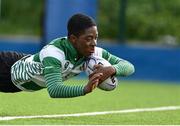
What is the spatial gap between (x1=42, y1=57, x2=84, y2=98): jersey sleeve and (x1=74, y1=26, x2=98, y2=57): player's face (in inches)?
10.9

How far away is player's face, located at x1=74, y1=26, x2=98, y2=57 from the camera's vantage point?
23.8ft

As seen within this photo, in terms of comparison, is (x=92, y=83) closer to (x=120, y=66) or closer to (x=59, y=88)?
(x=59, y=88)

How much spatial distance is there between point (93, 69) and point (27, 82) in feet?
2.81

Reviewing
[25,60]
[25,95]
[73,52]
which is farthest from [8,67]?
[25,95]

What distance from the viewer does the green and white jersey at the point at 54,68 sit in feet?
23.4

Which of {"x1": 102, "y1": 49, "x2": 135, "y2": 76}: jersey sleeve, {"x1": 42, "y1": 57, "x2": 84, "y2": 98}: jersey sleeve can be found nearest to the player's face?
{"x1": 42, "y1": 57, "x2": 84, "y2": 98}: jersey sleeve

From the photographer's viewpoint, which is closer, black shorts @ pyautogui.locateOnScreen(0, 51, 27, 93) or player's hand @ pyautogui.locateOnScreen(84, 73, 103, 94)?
player's hand @ pyautogui.locateOnScreen(84, 73, 103, 94)

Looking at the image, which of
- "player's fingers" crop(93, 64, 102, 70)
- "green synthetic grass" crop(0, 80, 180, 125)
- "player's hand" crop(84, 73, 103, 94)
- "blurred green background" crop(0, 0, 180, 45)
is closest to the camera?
"player's hand" crop(84, 73, 103, 94)

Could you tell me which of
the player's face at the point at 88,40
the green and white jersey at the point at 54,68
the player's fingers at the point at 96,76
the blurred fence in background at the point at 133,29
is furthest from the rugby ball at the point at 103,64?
the blurred fence in background at the point at 133,29

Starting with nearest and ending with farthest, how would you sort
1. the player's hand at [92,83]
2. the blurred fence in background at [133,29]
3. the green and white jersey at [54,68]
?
the player's hand at [92,83] < the green and white jersey at [54,68] < the blurred fence in background at [133,29]

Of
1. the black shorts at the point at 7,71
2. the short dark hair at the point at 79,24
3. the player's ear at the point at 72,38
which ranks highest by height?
the short dark hair at the point at 79,24

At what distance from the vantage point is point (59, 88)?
7082mm

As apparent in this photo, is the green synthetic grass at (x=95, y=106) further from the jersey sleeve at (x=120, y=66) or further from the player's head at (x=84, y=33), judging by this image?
the player's head at (x=84, y=33)

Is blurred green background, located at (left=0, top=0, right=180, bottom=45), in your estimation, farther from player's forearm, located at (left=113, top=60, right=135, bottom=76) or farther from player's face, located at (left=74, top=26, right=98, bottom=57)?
player's face, located at (left=74, top=26, right=98, bottom=57)
